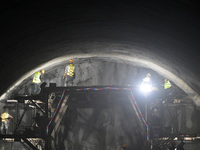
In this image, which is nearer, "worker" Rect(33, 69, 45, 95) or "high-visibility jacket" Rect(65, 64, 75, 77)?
"high-visibility jacket" Rect(65, 64, 75, 77)

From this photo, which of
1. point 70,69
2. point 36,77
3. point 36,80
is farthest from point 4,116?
point 70,69

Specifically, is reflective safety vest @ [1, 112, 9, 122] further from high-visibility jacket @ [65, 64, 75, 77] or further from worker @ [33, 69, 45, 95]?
high-visibility jacket @ [65, 64, 75, 77]

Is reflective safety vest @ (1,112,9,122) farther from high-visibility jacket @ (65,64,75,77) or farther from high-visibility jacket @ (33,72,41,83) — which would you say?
high-visibility jacket @ (65,64,75,77)

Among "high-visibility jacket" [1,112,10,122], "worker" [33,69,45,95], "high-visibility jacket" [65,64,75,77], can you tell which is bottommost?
"high-visibility jacket" [1,112,10,122]

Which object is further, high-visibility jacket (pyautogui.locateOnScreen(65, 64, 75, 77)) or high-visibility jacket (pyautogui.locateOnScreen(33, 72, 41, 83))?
high-visibility jacket (pyautogui.locateOnScreen(33, 72, 41, 83))

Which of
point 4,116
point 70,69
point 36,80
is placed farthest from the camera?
point 36,80

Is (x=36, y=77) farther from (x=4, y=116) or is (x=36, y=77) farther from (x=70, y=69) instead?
(x=4, y=116)

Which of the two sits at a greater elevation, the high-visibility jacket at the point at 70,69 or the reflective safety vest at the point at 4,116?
the high-visibility jacket at the point at 70,69

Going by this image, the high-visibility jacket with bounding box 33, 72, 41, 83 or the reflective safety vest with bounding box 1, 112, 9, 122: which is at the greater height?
the high-visibility jacket with bounding box 33, 72, 41, 83

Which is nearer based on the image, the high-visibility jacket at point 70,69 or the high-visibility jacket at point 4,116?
the high-visibility jacket at point 70,69

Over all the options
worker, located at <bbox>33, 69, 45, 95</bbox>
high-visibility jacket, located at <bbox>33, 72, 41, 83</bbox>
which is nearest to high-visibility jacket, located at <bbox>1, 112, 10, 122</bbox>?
worker, located at <bbox>33, 69, 45, 95</bbox>

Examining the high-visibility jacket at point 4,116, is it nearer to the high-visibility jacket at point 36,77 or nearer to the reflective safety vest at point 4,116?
the reflective safety vest at point 4,116

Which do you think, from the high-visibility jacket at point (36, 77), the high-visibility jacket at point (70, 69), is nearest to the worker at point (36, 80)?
the high-visibility jacket at point (36, 77)

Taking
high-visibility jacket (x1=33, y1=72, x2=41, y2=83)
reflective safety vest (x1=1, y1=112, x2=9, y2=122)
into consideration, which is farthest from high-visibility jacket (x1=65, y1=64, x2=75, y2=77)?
reflective safety vest (x1=1, y1=112, x2=9, y2=122)
